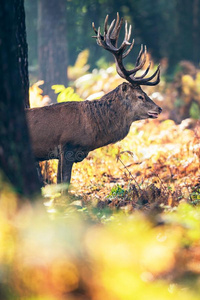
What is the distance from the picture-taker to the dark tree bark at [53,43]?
17.4 meters

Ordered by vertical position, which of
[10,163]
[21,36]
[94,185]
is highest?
[21,36]

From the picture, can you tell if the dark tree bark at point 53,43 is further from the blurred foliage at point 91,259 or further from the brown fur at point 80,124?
the blurred foliage at point 91,259

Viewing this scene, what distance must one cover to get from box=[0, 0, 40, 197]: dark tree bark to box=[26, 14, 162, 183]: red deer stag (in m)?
2.93

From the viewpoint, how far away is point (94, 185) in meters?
7.96

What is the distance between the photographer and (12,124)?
4.42 metres

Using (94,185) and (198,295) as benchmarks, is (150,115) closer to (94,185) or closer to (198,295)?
(94,185)

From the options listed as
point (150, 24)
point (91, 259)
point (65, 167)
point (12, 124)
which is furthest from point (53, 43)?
point (91, 259)

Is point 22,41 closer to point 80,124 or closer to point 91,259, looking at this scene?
point 80,124

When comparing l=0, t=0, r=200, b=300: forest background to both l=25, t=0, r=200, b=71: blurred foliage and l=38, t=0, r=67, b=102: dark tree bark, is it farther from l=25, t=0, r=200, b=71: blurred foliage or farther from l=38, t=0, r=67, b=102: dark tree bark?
l=25, t=0, r=200, b=71: blurred foliage

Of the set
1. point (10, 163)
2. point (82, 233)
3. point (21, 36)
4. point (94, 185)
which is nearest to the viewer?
point (82, 233)

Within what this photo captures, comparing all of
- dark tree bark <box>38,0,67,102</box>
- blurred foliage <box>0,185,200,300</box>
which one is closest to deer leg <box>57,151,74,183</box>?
blurred foliage <box>0,185,200,300</box>

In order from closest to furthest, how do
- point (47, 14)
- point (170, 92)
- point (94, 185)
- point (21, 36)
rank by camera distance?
point (21, 36) → point (94, 185) → point (170, 92) → point (47, 14)

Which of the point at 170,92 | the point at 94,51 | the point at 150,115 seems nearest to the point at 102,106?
the point at 150,115

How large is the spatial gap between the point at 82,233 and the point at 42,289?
696 mm
